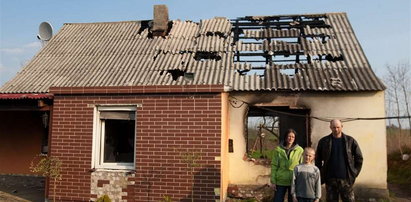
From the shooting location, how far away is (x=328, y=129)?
8102 millimetres

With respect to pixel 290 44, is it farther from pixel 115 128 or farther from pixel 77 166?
pixel 77 166

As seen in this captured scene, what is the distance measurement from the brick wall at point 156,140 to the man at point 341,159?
2.49 metres

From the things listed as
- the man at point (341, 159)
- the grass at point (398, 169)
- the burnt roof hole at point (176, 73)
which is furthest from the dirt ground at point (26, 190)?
the man at point (341, 159)

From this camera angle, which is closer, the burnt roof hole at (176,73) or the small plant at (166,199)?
the small plant at (166,199)

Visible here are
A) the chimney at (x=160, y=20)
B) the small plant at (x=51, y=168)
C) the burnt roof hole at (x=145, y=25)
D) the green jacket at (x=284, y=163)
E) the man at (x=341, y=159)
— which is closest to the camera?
the man at (x=341, y=159)

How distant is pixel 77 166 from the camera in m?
7.80

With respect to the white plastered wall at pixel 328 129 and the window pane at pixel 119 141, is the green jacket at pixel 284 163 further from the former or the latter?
the window pane at pixel 119 141

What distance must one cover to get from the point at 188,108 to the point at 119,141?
193 cm

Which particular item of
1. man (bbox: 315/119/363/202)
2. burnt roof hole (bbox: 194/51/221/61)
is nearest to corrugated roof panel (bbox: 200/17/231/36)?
burnt roof hole (bbox: 194/51/221/61)

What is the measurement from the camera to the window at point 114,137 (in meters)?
7.84

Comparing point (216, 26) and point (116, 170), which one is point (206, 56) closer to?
point (216, 26)

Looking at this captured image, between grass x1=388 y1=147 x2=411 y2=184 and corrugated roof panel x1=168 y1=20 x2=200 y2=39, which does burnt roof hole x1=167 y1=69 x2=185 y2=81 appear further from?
grass x1=388 y1=147 x2=411 y2=184

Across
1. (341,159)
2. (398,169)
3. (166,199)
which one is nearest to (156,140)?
(166,199)

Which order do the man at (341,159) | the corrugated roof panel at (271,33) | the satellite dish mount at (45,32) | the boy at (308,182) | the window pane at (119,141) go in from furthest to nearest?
the satellite dish mount at (45,32)
the corrugated roof panel at (271,33)
the window pane at (119,141)
the man at (341,159)
the boy at (308,182)
